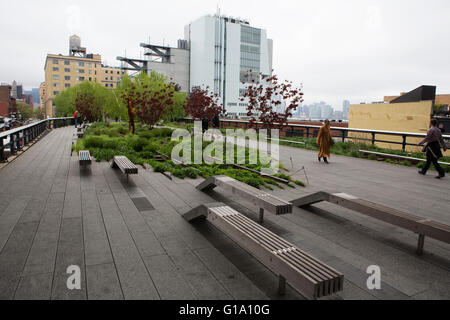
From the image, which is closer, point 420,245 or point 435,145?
point 420,245

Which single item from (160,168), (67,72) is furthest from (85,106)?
(67,72)

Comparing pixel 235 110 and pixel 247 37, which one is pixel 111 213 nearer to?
pixel 235 110

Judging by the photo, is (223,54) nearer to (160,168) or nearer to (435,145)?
(435,145)

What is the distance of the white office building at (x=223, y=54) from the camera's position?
94.4m

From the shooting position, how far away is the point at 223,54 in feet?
320

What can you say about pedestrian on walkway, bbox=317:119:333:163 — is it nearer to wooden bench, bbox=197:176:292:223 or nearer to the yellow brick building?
wooden bench, bbox=197:176:292:223

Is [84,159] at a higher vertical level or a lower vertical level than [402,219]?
higher

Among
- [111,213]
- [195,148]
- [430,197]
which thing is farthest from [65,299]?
[195,148]

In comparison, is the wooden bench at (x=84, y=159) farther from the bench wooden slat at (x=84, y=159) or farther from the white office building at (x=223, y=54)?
the white office building at (x=223, y=54)

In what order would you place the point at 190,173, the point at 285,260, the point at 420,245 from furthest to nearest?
1. the point at 190,173
2. the point at 420,245
3. the point at 285,260

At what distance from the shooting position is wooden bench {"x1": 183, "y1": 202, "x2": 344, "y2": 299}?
2615mm

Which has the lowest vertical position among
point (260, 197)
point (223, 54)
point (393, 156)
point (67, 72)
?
point (260, 197)

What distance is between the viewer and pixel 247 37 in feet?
335

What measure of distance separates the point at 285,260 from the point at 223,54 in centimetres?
10013
